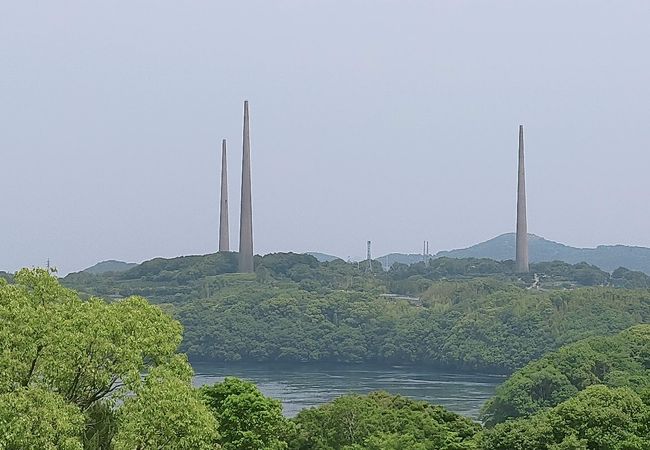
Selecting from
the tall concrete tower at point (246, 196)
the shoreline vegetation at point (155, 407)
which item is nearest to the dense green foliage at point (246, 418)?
the shoreline vegetation at point (155, 407)

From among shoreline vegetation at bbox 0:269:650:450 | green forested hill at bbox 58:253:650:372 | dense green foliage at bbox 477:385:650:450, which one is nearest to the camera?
shoreline vegetation at bbox 0:269:650:450

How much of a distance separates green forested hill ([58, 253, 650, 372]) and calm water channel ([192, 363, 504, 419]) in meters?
1.63

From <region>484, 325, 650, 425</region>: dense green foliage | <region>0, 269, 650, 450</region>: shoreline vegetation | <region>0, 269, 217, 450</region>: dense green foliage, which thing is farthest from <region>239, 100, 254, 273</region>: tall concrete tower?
<region>0, 269, 217, 450</region>: dense green foliage

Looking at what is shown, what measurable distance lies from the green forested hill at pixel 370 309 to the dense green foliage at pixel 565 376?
92.2 ft

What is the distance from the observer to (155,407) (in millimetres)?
12805

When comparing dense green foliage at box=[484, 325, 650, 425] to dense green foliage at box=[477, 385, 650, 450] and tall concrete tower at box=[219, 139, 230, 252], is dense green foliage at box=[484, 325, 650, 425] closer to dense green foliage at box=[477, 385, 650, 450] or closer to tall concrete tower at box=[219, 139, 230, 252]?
dense green foliage at box=[477, 385, 650, 450]

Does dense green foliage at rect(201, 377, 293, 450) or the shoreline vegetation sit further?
dense green foliage at rect(201, 377, 293, 450)

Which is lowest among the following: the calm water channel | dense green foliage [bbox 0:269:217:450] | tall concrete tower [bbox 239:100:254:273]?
the calm water channel

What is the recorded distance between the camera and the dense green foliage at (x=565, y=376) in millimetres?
33875

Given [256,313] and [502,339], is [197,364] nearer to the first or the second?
[256,313]

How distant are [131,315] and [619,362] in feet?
83.7

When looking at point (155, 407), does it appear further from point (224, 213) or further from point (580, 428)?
point (224, 213)

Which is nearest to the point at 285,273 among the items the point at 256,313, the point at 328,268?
the point at 328,268

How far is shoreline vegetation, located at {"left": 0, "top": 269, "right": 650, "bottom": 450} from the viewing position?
41.9 feet
